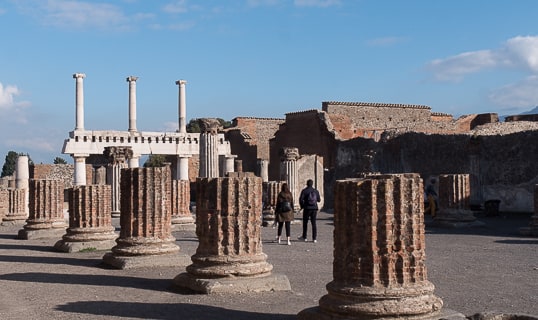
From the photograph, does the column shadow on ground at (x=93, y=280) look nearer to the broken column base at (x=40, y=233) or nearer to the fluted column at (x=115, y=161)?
the broken column base at (x=40, y=233)

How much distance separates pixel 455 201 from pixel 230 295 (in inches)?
470

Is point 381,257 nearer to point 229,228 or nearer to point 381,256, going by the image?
point 381,256

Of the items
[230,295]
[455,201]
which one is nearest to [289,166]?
[455,201]

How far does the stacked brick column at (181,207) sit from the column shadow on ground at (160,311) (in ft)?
32.2

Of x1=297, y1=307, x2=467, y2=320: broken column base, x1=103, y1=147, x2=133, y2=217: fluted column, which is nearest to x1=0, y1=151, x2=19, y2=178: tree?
x1=103, y1=147, x2=133, y2=217: fluted column

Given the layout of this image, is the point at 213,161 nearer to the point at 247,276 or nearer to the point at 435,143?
the point at 247,276

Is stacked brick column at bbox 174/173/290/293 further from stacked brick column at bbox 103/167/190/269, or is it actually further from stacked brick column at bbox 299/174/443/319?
stacked brick column at bbox 299/174/443/319

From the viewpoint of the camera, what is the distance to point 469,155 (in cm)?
2558

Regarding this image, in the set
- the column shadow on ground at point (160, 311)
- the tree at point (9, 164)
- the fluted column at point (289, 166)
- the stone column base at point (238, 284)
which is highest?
the tree at point (9, 164)

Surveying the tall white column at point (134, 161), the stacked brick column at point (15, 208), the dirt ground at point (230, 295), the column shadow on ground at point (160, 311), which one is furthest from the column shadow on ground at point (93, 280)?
the tall white column at point (134, 161)

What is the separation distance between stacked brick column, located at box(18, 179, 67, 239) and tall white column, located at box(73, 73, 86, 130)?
18.3 m

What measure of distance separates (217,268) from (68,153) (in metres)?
27.5

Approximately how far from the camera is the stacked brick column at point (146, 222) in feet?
34.7

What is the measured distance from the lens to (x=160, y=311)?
22.8 ft
